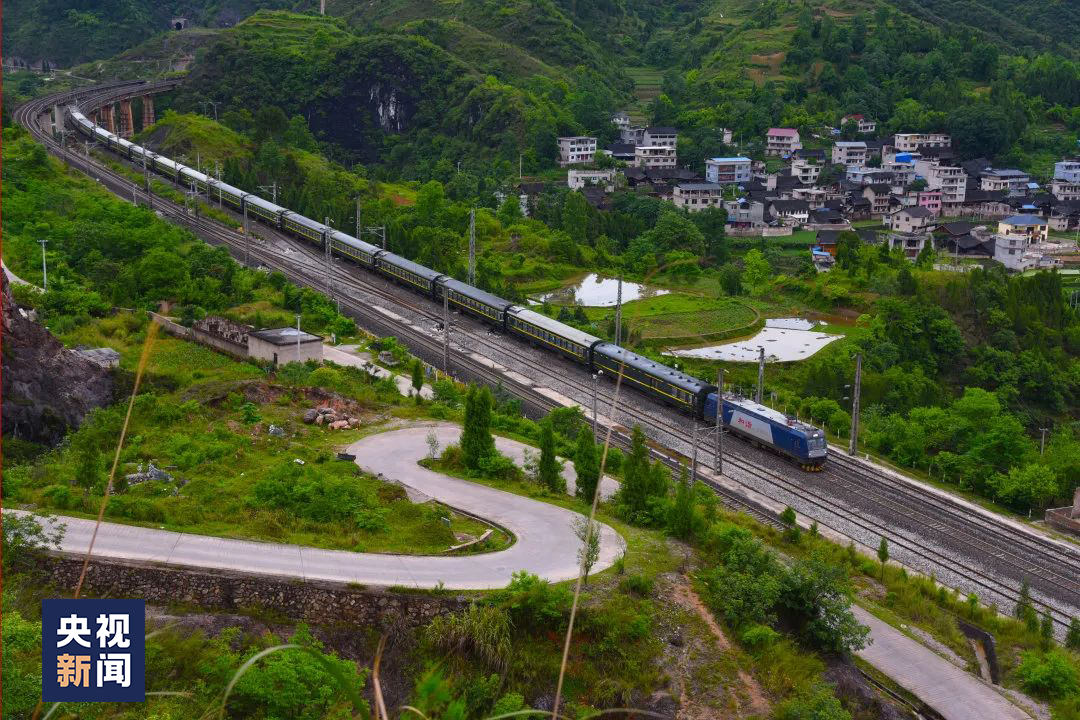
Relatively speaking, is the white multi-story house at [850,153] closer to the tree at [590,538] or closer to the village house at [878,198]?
→ the village house at [878,198]

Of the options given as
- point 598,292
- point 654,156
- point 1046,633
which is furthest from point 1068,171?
point 1046,633

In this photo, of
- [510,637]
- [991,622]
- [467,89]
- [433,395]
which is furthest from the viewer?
[467,89]

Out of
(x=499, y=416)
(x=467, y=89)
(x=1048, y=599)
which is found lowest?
(x=1048, y=599)

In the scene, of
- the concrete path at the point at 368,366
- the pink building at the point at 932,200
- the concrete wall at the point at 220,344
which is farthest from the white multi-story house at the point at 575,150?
the concrete wall at the point at 220,344

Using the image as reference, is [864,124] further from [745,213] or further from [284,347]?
[284,347]

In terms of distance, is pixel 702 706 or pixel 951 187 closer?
pixel 702 706

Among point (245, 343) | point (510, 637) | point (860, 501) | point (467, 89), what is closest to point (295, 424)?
point (245, 343)

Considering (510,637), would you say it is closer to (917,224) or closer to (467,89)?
(917,224)
